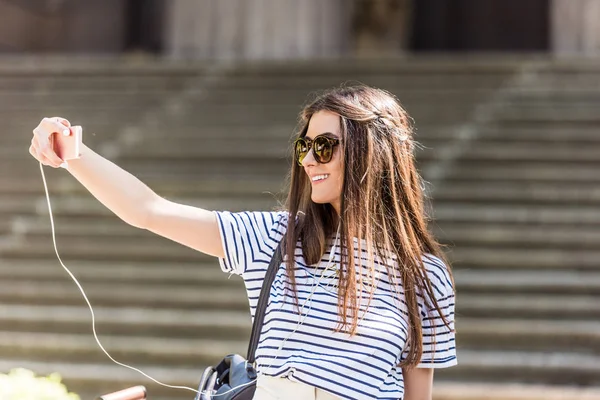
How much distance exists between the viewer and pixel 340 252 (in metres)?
1.89

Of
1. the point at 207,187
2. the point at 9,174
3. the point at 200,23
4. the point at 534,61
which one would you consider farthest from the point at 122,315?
the point at 200,23

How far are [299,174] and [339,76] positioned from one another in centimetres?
701

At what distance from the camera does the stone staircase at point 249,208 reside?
5.20 meters

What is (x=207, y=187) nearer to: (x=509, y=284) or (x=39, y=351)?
(x=39, y=351)

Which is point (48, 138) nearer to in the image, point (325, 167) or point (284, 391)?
point (325, 167)

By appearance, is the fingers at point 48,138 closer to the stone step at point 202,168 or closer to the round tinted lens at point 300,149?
the round tinted lens at point 300,149

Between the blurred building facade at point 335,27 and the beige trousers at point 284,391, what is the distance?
963 centimetres

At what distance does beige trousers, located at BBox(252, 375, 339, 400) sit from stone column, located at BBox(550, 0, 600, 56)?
9921mm

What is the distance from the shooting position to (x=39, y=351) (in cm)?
536

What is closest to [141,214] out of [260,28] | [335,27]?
[260,28]

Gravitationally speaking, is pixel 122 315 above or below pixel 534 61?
below

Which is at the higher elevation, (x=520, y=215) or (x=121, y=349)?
(x=520, y=215)

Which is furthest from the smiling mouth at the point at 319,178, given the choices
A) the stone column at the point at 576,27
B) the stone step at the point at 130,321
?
the stone column at the point at 576,27

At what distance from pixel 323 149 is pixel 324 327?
430 millimetres
